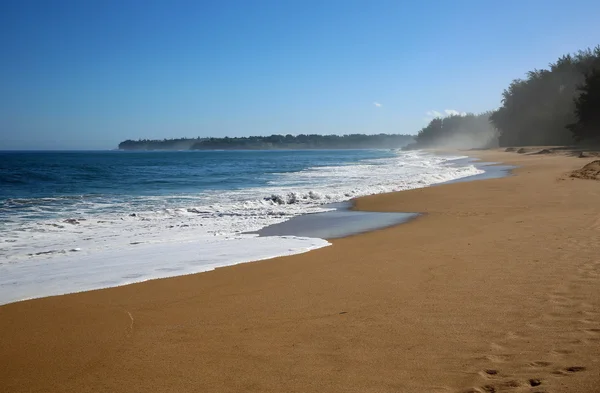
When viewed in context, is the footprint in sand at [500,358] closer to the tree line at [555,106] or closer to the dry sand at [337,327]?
the dry sand at [337,327]

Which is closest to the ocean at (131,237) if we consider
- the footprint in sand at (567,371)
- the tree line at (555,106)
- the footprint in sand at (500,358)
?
the footprint in sand at (500,358)

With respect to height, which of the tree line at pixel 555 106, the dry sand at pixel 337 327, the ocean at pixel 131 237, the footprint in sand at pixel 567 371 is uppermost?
the tree line at pixel 555 106

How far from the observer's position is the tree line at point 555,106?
44906 mm

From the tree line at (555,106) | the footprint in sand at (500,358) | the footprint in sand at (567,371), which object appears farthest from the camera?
the tree line at (555,106)

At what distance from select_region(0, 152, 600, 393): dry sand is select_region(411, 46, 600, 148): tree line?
147 ft

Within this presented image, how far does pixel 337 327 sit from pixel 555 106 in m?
65.7

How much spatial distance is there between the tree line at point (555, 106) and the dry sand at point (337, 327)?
44808 mm

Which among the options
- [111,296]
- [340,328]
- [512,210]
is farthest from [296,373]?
[512,210]

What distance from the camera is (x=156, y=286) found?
18.5ft

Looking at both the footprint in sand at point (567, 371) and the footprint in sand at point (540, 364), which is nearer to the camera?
the footprint in sand at point (567, 371)

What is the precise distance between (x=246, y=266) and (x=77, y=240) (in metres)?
4.38

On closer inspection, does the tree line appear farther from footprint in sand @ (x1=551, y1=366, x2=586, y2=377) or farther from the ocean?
footprint in sand @ (x1=551, y1=366, x2=586, y2=377)

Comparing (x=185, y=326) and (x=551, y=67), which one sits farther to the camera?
(x=551, y=67)

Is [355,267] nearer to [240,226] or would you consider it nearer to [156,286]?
[156,286]
